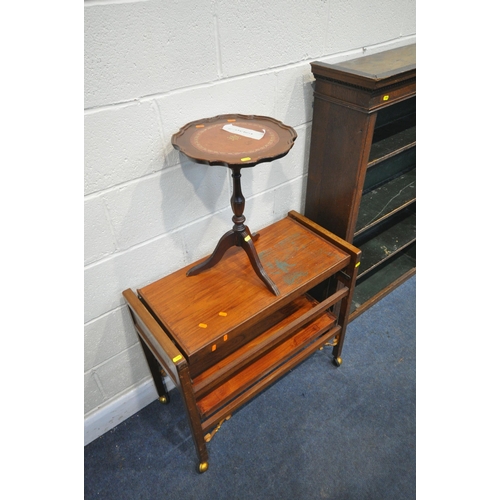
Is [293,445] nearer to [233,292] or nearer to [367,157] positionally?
[233,292]

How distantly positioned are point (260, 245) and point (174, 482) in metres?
0.99

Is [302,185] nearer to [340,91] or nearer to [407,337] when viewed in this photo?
[340,91]

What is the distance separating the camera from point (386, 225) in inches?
84.7

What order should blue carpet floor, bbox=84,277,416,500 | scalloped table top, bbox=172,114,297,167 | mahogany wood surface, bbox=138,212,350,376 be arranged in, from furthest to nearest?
1. blue carpet floor, bbox=84,277,416,500
2. mahogany wood surface, bbox=138,212,350,376
3. scalloped table top, bbox=172,114,297,167

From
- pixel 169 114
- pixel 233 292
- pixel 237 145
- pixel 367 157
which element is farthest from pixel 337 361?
pixel 169 114

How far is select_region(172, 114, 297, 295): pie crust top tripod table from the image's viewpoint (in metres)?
0.88

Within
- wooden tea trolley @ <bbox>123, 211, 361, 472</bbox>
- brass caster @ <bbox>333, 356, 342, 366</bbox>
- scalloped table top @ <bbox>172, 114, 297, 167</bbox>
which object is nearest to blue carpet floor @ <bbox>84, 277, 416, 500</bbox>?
brass caster @ <bbox>333, 356, 342, 366</bbox>

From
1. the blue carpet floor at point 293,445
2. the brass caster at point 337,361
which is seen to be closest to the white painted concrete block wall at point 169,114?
the blue carpet floor at point 293,445

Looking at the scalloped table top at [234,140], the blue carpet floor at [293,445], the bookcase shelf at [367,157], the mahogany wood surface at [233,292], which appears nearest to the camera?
the scalloped table top at [234,140]

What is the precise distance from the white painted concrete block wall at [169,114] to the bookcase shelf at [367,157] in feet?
0.28

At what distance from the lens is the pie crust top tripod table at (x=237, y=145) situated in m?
0.88

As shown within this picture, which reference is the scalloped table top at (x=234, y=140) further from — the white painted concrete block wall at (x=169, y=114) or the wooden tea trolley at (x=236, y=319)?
the wooden tea trolley at (x=236, y=319)

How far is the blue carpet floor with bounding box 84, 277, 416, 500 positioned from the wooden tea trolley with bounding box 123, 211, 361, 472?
0.15 metres

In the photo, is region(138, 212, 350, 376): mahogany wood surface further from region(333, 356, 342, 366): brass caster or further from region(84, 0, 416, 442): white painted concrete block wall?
region(333, 356, 342, 366): brass caster
